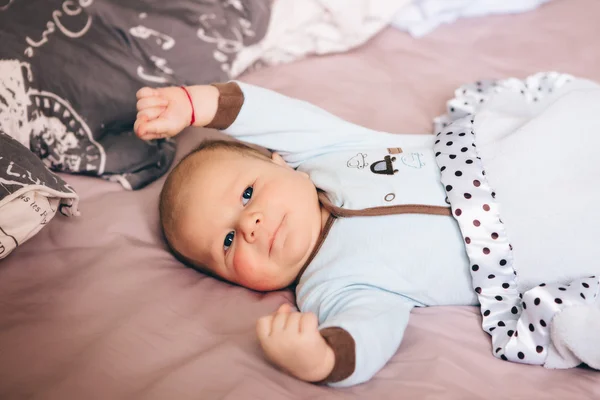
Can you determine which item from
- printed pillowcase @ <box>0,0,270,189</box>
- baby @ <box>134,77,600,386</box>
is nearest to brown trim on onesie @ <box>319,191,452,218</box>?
baby @ <box>134,77,600,386</box>

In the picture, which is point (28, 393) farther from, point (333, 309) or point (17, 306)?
point (333, 309)

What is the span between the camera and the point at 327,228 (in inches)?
41.1

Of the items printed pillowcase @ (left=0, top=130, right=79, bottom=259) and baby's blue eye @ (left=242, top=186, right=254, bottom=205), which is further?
baby's blue eye @ (left=242, top=186, right=254, bottom=205)

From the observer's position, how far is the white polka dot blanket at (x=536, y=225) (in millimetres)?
852

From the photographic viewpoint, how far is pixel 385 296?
3.11ft

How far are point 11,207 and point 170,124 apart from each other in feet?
1.01

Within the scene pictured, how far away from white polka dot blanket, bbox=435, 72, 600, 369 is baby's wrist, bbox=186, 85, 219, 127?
1.49ft

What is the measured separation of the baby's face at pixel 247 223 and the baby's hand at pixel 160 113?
0.31 ft

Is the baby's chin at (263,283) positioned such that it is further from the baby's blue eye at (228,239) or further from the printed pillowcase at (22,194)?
the printed pillowcase at (22,194)

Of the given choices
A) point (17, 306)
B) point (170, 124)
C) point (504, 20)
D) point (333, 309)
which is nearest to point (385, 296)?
point (333, 309)

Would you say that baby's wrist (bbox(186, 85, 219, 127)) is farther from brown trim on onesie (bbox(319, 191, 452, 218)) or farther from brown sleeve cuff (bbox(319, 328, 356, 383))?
brown sleeve cuff (bbox(319, 328, 356, 383))

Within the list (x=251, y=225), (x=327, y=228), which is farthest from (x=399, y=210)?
(x=251, y=225)

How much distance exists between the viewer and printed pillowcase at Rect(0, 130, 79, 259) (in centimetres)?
87

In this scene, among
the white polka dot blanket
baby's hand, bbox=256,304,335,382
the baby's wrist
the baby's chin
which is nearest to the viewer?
baby's hand, bbox=256,304,335,382
